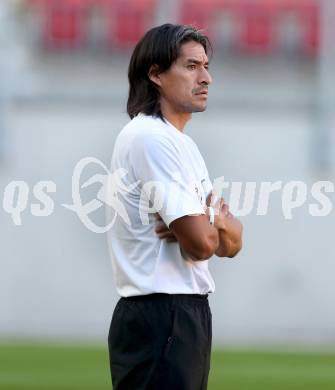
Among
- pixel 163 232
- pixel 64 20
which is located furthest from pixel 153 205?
pixel 64 20

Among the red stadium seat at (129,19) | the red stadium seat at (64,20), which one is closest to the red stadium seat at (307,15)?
the red stadium seat at (129,19)

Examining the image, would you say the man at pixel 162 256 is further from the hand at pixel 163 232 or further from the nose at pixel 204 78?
the nose at pixel 204 78

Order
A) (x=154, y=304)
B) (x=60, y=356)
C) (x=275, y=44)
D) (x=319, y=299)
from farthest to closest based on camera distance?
1. (x=275, y=44)
2. (x=319, y=299)
3. (x=60, y=356)
4. (x=154, y=304)

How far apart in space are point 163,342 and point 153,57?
31.1 inches

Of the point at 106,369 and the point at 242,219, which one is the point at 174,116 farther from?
the point at 242,219

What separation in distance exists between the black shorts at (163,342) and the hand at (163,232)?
0.15 metres

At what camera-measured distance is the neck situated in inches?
126

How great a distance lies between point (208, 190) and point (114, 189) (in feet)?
Result: 0.86

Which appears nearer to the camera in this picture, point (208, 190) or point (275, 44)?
point (208, 190)

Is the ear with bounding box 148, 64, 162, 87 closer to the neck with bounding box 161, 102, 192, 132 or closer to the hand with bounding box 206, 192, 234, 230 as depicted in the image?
the neck with bounding box 161, 102, 192, 132

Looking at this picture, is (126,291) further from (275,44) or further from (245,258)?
(275,44)

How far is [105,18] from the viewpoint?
14.1 metres

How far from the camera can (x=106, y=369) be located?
25.4ft

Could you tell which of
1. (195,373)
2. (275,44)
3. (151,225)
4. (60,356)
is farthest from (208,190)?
(275,44)
